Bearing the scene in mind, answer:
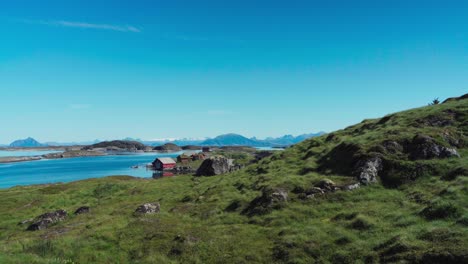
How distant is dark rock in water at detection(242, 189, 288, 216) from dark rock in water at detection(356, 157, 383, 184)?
7201 mm

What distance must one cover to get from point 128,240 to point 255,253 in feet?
34.9

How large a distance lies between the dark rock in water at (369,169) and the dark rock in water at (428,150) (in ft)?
11.1

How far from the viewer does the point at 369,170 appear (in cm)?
2844

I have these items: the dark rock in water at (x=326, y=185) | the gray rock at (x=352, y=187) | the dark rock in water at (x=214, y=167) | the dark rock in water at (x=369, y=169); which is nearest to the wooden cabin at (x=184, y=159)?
the dark rock in water at (x=214, y=167)

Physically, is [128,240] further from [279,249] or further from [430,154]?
[430,154]

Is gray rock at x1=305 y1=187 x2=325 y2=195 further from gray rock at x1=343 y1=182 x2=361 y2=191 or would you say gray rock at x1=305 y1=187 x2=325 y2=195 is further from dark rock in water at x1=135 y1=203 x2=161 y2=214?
dark rock in water at x1=135 y1=203 x2=161 y2=214

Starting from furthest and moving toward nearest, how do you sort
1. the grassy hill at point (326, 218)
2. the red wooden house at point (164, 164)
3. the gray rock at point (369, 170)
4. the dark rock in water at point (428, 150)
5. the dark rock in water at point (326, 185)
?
the red wooden house at point (164, 164) < the dark rock in water at point (428, 150) < the gray rock at point (369, 170) < the dark rock in water at point (326, 185) < the grassy hill at point (326, 218)

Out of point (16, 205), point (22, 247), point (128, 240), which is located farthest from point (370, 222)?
point (16, 205)

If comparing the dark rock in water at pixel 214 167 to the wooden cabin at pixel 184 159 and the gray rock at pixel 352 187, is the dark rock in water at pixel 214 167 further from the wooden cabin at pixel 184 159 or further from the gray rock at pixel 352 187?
the wooden cabin at pixel 184 159

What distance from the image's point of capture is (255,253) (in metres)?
19.2

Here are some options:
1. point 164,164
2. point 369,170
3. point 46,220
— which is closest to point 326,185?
point 369,170

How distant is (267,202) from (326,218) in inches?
242

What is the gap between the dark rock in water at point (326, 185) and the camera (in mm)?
27369

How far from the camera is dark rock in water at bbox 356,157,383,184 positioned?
1090 inches
